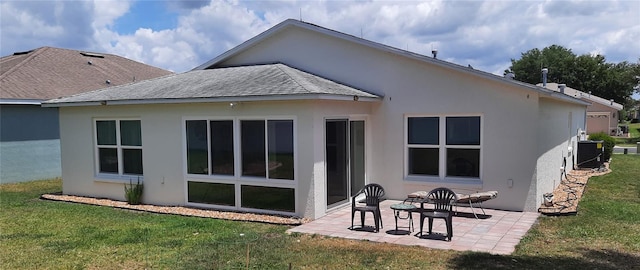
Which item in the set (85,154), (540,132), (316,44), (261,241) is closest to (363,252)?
(261,241)

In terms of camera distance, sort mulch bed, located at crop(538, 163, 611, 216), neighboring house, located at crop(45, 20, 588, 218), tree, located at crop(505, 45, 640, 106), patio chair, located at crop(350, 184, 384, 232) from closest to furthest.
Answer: patio chair, located at crop(350, 184, 384, 232)
neighboring house, located at crop(45, 20, 588, 218)
mulch bed, located at crop(538, 163, 611, 216)
tree, located at crop(505, 45, 640, 106)

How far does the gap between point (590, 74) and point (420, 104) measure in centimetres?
5979

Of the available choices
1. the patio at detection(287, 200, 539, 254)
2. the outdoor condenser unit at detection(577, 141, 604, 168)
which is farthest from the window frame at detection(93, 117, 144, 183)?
the outdoor condenser unit at detection(577, 141, 604, 168)

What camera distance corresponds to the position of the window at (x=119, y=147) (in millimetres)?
12203

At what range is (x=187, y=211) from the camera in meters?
10.9

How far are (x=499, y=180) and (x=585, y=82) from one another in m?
59.4

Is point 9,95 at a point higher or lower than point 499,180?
higher

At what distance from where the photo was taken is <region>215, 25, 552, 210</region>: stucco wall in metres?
10.3

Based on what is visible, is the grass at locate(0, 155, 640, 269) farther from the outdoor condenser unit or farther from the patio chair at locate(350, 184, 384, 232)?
the outdoor condenser unit

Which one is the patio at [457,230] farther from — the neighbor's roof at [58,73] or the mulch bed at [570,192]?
the neighbor's roof at [58,73]

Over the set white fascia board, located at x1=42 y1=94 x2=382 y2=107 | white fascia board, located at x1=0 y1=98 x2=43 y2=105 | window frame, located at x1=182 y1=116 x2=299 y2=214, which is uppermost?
white fascia board, located at x1=0 y1=98 x2=43 y2=105

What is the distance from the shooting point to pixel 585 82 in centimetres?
6038

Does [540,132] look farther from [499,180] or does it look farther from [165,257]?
[165,257]

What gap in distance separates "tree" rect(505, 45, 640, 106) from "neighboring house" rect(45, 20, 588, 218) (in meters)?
51.3
